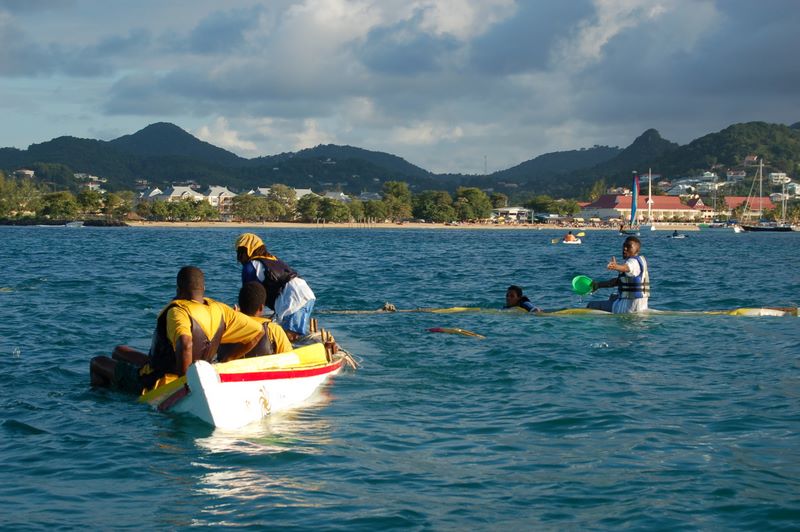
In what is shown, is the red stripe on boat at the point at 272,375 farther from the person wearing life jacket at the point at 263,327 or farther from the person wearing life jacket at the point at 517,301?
the person wearing life jacket at the point at 517,301

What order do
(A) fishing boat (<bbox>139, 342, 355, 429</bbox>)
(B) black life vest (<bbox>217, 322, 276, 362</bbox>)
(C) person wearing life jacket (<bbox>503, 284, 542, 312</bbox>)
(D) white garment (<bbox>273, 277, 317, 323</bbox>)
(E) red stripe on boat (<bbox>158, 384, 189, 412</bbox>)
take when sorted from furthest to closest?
(C) person wearing life jacket (<bbox>503, 284, 542, 312</bbox>) < (D) white garment (<bbox>273, 277, 317, 323</bbox>) < (B) black life vest (<bbox>217, 322, 276, 362</bbox>) < (E) red stripe on boat (<bbox>158, 384, 189, 412</bbox>) < (A) fishing boat (<bbox>139, 342, 355, 429</bbox>)

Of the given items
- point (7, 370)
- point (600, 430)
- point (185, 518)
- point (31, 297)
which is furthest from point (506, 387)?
point (31, 297)

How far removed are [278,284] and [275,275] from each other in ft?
0.59

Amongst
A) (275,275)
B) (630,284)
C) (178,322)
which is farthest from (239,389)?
(630,284)

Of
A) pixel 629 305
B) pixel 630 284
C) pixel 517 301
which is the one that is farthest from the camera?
pixel 517 301

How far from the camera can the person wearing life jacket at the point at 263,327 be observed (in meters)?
12.2

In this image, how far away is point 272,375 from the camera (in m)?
11.5

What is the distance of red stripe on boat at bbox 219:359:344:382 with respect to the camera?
1075 centimetres

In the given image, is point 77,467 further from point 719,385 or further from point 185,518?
point 719,385

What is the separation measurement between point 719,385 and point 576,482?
5.97 m

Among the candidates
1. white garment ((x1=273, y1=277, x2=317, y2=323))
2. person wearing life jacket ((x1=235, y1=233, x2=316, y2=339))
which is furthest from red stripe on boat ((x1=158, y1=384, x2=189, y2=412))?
white garment ((x1=273, y1=277, x2=317, y2=323))

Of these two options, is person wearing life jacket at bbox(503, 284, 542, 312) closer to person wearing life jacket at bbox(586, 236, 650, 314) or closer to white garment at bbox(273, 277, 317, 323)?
person wearing life jacket at bbox(586, 236, 650, 314)

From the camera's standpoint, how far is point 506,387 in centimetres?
1373

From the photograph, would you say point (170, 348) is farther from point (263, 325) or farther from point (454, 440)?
point (454, 440)
